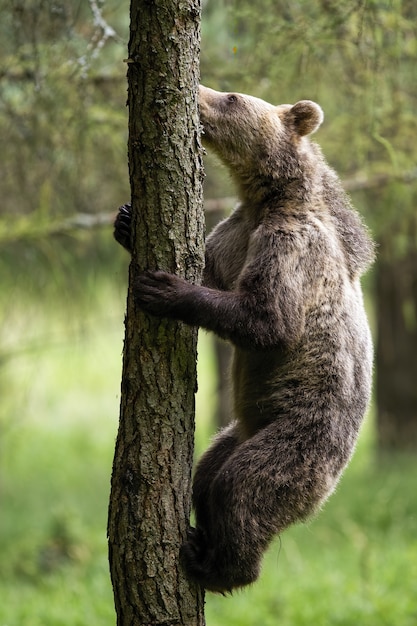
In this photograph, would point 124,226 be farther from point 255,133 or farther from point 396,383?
point 396,383

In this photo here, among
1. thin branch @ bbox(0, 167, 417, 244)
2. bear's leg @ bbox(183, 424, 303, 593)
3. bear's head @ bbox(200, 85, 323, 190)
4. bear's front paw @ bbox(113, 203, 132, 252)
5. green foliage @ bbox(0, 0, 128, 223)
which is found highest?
green foliage @ bbox(0, 0, 128, 223)

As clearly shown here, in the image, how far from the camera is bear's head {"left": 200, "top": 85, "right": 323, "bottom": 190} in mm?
4039

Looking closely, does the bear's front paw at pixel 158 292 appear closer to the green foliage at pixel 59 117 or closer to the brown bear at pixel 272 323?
the brown bear at pixel 272 323

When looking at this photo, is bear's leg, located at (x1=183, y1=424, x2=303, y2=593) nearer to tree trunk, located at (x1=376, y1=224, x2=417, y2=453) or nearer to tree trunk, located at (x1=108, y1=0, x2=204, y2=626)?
tree trunk, located at (x1=108, y1=0, x2=204, y2=626)

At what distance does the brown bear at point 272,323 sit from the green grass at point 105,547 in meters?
0.62

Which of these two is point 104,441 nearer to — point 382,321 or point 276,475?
point 382,321

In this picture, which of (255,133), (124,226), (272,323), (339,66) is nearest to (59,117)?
(339,66)

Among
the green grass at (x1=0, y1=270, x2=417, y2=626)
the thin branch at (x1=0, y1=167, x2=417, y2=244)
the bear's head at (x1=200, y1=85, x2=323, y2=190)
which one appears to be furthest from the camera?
the green grass at (x1=0, y1=270, x2=417, y2=626)

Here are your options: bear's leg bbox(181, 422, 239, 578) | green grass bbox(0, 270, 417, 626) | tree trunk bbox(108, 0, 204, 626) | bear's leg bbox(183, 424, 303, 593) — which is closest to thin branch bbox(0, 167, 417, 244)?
green grass bbox(0, 270, 417, 626)

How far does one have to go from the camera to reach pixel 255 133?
13.5ft

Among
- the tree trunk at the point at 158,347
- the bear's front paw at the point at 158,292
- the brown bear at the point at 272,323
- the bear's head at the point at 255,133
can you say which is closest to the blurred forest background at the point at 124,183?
the bear's head at the point at 255,133

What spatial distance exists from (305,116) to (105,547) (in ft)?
16.5

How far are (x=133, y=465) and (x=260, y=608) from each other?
3159 mm

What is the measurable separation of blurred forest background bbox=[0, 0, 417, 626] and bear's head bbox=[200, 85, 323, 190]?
1.02ft
